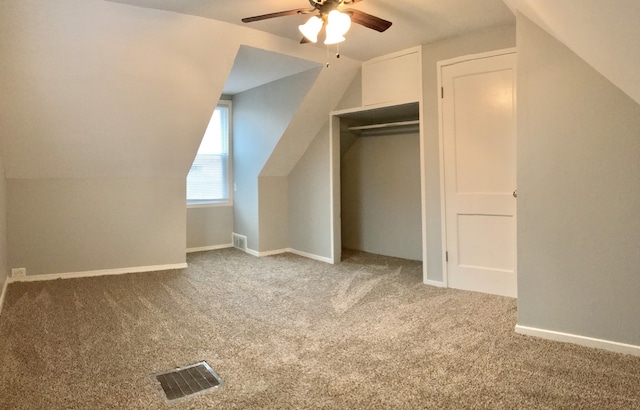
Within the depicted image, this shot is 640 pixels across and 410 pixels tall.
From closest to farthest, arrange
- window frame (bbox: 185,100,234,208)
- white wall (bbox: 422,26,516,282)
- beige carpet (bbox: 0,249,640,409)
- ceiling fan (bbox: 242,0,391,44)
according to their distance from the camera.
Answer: beige carpet (bbox: 0,249,640,409), ceiling fan (bbox: 242,0,391,44), white wall (bbox: 422,26,516,282), window frame (bbox: 185,100,234,208)

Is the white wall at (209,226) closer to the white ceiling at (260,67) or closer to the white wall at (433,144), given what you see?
the white ceiling at (260,67)

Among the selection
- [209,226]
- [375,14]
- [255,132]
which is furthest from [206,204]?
[375,14]

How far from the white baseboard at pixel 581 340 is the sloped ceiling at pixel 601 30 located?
1.43 m

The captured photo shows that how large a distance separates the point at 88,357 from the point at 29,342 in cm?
55

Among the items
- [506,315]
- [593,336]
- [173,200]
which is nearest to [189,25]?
[173,200]

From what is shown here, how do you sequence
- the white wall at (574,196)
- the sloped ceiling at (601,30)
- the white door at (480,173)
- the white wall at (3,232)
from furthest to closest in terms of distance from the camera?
the white wall at (3,232)
the white door at (480,173)
the white wall at (574,196)
the sloped ceiling at (601,30)

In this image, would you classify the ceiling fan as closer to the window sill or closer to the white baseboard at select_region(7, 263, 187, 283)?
the white baseboard at select_region(7, 263, 187, 283)

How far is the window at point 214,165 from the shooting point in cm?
591

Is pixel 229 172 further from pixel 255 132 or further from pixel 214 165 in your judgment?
pixel 255 132

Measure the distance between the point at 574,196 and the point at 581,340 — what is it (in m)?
0.91

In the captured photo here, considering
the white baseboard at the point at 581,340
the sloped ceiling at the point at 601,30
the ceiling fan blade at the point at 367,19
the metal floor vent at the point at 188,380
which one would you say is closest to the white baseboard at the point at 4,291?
the metal floor vent at the point at 188,380

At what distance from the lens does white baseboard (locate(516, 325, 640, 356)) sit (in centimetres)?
243

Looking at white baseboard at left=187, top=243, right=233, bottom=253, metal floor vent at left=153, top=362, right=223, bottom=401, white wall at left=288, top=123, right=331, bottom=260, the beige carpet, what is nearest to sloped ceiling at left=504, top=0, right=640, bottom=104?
the beige carpet

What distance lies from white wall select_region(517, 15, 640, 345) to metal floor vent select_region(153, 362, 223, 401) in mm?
2061
